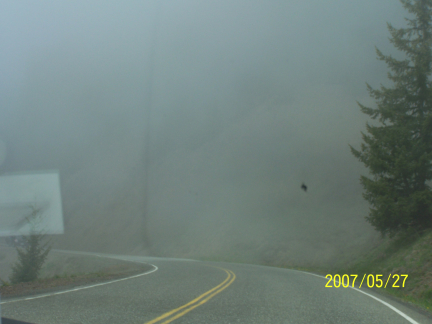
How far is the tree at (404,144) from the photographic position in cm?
1886

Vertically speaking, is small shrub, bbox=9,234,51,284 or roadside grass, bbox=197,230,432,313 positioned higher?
roadside grass, bbox=197,230,432,313

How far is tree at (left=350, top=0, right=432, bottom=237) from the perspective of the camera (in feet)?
61.9

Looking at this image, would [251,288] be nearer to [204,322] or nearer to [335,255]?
[204,322]

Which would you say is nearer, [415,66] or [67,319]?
[67,319]

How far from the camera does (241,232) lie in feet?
172

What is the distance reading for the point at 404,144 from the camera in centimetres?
2000

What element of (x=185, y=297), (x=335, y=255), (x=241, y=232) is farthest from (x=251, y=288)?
(x=241, y=232)

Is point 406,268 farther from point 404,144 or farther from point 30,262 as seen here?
point 30,262

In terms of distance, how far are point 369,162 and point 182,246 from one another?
41.3m

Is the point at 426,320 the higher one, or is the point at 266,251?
the point at 426,320
